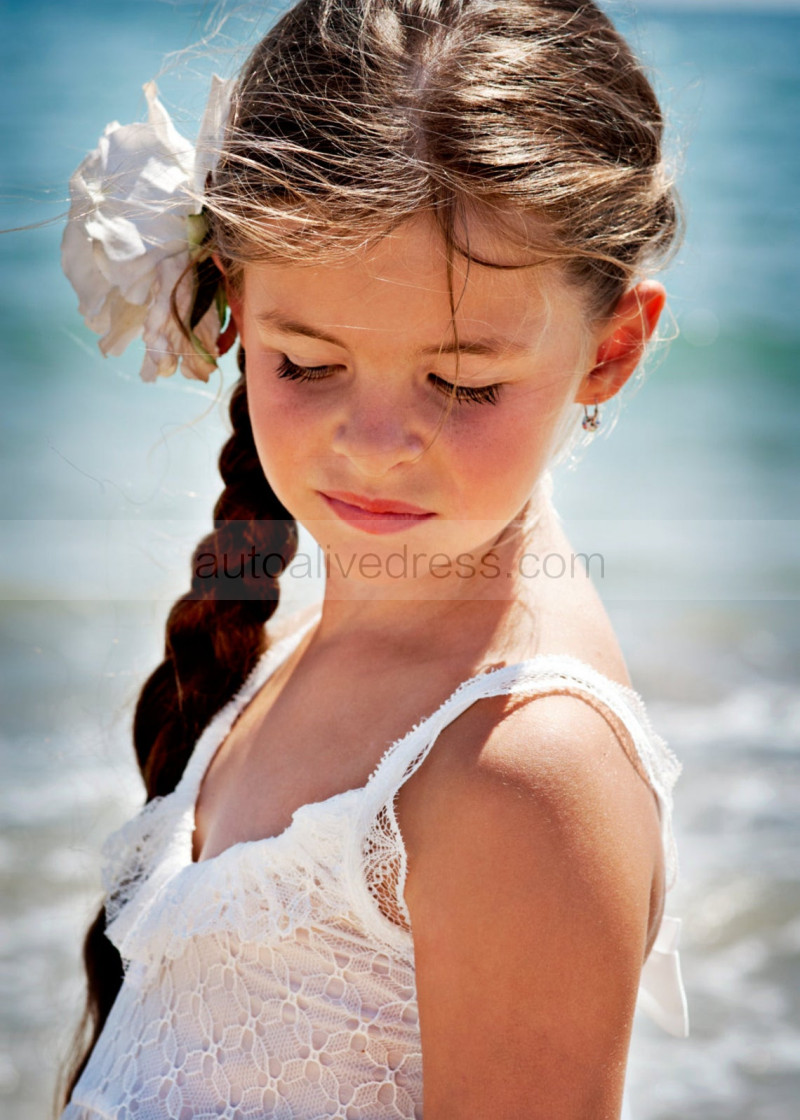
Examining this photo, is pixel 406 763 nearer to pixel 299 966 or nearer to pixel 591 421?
pixel 299 966

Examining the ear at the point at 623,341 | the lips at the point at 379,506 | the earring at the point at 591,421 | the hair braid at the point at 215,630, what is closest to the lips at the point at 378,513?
the lips at the point at 379,506

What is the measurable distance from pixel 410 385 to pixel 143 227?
499 millimetres

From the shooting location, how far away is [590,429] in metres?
1.47

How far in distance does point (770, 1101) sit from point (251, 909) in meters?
1.92

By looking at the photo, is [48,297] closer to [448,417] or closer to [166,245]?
[166,245]

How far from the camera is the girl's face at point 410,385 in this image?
1.08 m

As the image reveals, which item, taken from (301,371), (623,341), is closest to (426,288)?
(301,371)

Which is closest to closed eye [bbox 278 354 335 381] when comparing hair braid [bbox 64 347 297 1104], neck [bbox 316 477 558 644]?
neck [bbox 316 477 558 644]

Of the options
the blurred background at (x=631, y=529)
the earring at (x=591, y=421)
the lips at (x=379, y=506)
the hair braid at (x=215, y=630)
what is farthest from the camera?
the blurred background at (x=631, y=529)

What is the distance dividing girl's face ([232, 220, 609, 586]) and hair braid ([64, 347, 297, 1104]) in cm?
46

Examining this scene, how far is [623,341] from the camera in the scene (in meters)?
1.33

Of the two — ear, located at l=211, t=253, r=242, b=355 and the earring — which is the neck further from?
ear, located at l=211, t=253, r=242, b=355

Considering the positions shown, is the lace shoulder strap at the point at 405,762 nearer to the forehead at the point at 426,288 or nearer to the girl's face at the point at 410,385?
the girl's face at the point at 410,385

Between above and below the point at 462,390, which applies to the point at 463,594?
below
